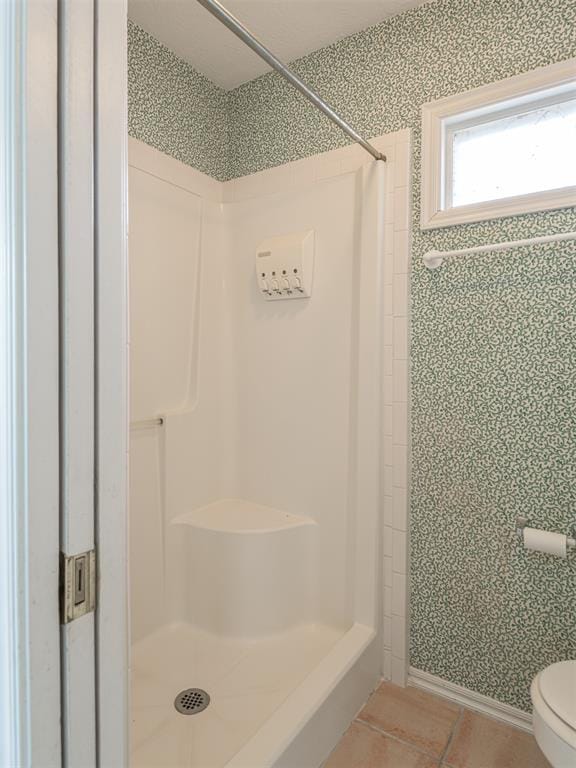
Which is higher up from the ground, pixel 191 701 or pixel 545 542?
pixel 545 542

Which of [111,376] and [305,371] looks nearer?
[111,376]

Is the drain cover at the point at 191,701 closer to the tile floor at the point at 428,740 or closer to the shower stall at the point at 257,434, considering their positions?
the shower stall at the point at 257,434

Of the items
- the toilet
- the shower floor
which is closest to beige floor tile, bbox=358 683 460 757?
the shower floor

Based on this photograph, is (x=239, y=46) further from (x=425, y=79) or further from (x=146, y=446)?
(x=146, y=446)

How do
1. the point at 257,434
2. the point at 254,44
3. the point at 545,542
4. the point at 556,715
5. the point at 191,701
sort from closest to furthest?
the point at 556,715 < the point at 254,44 < the point at 545,542 < the point at 191,701 < the point at 257,434

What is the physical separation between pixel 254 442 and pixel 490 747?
1453 mm

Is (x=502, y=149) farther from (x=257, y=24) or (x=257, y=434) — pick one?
(x=257, y=434)

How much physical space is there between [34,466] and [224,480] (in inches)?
73.5

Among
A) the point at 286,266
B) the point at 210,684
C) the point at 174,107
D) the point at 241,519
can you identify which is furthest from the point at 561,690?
the point at 174,107

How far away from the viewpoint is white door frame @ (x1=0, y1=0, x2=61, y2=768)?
52cm

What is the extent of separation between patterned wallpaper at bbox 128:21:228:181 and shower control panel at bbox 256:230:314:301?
584 mm

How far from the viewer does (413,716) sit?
5.57 ft

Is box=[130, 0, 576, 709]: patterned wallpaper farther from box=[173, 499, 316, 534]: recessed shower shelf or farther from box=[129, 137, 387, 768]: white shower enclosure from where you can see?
box=[173, 499, 316, 534]: recessed shower shelf

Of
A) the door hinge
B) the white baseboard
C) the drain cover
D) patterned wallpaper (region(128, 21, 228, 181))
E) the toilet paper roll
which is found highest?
patterned wallpaper (region(128, 21, 228, 181))
